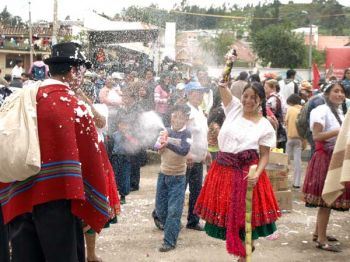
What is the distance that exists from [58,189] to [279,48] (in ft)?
192

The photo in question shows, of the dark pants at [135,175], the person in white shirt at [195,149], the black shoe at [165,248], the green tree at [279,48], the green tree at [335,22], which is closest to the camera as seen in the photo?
the black shoe at [165,248]

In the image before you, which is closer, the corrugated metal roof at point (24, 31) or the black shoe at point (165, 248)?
the black shoe at point (165, 248)

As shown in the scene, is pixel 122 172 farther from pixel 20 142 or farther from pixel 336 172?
pixel 20 142

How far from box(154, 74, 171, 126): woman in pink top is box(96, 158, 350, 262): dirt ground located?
14.3 ft

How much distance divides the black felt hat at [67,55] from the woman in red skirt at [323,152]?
319 cm

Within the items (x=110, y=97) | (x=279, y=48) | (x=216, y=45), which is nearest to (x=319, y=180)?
(x=110, y=97)

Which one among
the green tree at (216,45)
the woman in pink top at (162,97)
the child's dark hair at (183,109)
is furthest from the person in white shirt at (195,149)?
the green tree at (216,45)

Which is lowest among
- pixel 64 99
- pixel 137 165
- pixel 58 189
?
pixel 137 165

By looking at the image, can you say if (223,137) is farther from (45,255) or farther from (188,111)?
(45,255)

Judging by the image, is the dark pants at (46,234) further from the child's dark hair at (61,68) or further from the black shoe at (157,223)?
the black shoe at (157,223)

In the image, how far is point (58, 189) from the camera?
334 cm

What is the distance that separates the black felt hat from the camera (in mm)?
3611

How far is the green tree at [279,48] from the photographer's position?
60.0 meters

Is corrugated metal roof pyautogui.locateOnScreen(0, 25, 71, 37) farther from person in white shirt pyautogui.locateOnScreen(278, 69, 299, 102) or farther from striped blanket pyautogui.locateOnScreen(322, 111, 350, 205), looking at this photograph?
striped blanket pyautogui.locateOnScreen(322, 111, 350, 205)
